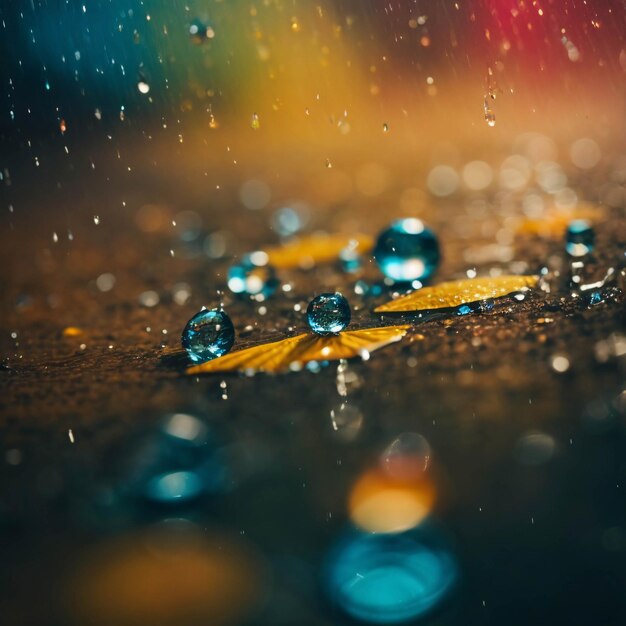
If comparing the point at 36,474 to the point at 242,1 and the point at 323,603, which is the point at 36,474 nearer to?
the point at 323,603

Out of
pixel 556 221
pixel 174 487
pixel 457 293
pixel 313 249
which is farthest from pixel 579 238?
pixel 174 487

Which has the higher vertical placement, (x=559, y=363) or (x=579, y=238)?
(x=579, y=238)

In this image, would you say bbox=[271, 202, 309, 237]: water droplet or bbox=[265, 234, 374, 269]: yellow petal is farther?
bbox=[271, 202, 309, 237]: water droplet

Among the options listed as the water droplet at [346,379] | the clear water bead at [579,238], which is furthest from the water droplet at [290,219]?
the water droplet at [346,379]

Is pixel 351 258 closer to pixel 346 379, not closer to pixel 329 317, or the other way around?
pixel 329 317

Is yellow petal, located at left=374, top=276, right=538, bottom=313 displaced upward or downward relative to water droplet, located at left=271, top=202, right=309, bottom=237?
downward

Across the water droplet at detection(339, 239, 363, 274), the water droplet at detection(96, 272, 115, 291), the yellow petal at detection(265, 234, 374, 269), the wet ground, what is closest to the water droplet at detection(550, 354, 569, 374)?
the wet ground

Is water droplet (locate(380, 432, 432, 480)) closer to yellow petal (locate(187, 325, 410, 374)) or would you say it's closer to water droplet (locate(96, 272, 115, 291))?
yellow petal (locate(187, 325, 410, 374))
